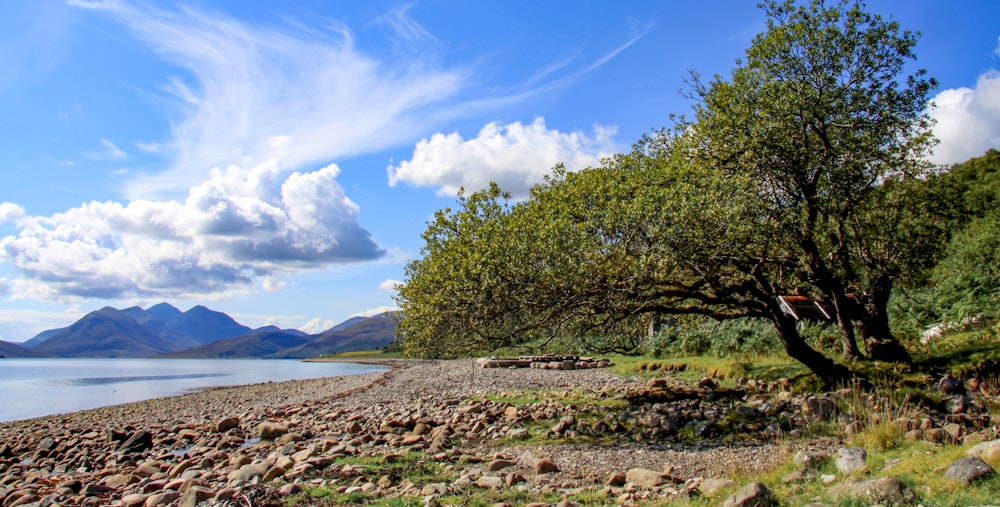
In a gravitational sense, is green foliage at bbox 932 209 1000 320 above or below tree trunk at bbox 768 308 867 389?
above

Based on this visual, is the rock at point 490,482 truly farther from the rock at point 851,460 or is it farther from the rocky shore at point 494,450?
the rock at point 851,460

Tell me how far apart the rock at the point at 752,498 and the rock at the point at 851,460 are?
2.03 meters

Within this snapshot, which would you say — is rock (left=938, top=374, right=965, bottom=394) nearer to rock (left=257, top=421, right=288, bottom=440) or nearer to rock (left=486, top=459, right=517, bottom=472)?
rock (left=486, top=459, right=517, bottom=472)

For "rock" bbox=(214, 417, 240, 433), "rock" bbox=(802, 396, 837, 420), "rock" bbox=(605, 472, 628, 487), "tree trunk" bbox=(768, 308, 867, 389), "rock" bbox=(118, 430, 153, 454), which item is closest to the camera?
"rock" bbox=(605, 472, 628, 487)

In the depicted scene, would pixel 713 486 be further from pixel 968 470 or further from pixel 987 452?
pixel 987 452

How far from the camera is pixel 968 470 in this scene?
7539 mm

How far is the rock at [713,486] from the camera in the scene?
8.94m

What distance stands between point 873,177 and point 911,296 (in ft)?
38.8

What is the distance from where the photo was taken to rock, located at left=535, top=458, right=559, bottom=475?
11.8 meters

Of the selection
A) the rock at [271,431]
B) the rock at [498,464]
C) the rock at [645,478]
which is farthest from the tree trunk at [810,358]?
the rock at [271,431]

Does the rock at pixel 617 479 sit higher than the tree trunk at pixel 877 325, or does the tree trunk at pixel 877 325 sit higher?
the tree trunk at pixel 877 325

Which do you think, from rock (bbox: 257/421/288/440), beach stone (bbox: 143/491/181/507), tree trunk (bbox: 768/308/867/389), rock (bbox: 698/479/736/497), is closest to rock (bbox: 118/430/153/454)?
rock (bbox: 257/421/288/440)

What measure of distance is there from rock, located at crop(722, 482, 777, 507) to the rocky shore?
28mm

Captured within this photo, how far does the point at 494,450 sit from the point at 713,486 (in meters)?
6.56
